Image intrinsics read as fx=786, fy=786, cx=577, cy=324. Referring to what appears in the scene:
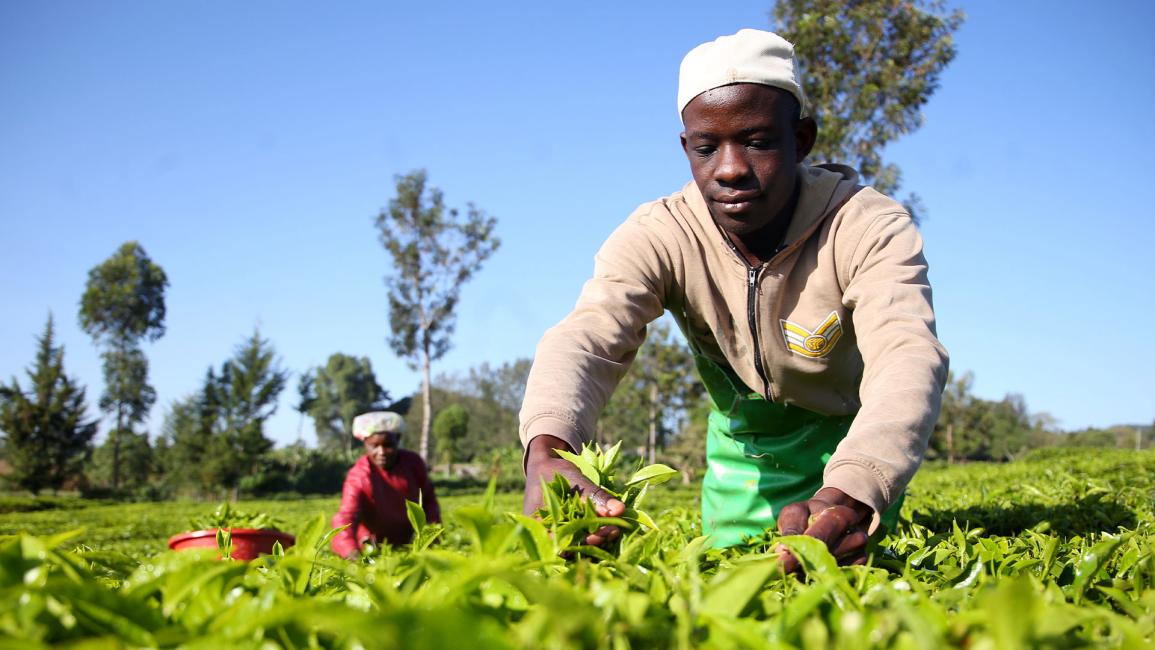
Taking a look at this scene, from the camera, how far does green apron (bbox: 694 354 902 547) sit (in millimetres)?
3004

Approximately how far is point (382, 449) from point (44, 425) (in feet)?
118

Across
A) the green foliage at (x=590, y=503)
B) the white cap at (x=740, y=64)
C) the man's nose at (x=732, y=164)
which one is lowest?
the green foliage at (x=590, y=503)

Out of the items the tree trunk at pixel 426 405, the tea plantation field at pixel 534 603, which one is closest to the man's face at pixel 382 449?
the tea plantation field at pixel 534 603

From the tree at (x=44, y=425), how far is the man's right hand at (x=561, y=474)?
134 feet

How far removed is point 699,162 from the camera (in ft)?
7.41

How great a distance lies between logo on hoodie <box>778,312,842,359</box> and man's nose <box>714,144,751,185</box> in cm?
59

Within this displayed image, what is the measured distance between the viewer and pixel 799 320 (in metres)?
2.54

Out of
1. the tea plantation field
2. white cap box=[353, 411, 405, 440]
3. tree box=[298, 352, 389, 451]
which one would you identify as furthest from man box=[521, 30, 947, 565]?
tree box=[298, 352, 389, 451]

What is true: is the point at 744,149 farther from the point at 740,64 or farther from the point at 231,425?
the point at 231,425

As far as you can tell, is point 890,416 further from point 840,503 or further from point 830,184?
point 830,184

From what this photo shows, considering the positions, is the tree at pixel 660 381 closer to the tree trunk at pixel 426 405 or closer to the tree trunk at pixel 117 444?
the tree trunk at pixel 426 405

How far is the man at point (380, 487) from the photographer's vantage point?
21.1 feet

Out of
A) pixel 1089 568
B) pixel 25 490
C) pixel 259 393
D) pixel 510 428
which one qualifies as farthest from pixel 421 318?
pixel 510 428

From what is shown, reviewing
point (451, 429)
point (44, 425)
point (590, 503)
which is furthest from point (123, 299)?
point (590, 503)
